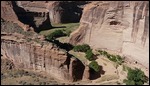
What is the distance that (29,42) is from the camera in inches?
1607

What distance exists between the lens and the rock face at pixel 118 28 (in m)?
42.9

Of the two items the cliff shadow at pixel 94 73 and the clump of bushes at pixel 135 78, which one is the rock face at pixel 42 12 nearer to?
the cliff shadow at pixel 94 73

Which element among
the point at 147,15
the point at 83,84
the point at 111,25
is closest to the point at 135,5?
the point at 147,15

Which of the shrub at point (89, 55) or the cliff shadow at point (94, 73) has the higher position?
the shrub at point (89, 55)

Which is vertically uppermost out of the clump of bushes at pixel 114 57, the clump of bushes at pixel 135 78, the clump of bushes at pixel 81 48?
the clump of bushes at pixel 81 48

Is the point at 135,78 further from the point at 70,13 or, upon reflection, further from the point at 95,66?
the point at 70,13

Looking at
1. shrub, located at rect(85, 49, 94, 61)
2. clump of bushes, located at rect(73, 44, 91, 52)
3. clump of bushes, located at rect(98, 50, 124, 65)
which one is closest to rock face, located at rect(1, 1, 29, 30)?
clump of bushes, located at rect(73, 44, 91, 52)

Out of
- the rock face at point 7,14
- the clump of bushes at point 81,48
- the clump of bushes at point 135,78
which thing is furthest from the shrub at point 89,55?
the rock face at point 7,14

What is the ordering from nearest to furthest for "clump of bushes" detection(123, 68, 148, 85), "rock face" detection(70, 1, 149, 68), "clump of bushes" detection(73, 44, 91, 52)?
"clump of bushes" detection(123, 68, 148, 85), "rock face" detection(70, 1, 149, 68), "clump of bushes" detection(73, 44, 91, 52)

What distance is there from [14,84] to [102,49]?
18102 millimetres

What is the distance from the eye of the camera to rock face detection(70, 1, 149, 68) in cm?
4291

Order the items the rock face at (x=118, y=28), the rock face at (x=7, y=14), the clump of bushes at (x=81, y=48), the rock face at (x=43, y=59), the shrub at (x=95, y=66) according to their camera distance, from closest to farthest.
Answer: the rock face at (x=43, y=59), the rock face at (x=118, y=28), the shrub at (x=95, y=66), the clump of bushes at (x=81, y=48), the rock face at (x=7, y=14)

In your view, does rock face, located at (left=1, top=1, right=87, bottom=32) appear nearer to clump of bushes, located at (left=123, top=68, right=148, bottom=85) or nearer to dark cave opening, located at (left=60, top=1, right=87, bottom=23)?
dark cave opening, located at (left=60, top=1, right=87, bottom=23)

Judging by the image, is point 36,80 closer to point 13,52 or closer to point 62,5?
point 13,52
